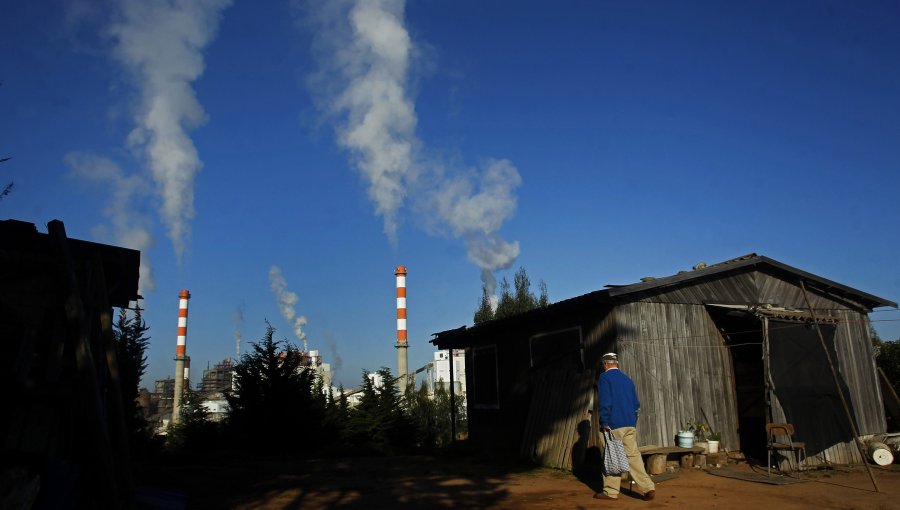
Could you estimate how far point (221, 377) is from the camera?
2403 inches

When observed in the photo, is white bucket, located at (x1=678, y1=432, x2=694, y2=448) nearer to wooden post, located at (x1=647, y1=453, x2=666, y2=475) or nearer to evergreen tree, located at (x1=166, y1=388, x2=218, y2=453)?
wooden post, located at (x1=647, y1=453, x2=666, y2=475)

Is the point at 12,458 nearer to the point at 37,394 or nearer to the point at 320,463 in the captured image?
the point at 37,394

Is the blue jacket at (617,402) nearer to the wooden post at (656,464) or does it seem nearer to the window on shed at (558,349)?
the wooden post at (656,464)

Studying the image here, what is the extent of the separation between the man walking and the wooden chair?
326 cm

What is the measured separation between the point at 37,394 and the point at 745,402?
40.2 ft

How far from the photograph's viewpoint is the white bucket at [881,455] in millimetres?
11555

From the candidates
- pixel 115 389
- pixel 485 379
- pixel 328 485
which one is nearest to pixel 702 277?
pixel 485 379

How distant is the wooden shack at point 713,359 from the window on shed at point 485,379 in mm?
1343

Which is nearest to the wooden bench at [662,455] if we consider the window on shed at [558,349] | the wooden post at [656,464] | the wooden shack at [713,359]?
the wooden post at [656,464]

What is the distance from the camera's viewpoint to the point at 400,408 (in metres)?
19.6

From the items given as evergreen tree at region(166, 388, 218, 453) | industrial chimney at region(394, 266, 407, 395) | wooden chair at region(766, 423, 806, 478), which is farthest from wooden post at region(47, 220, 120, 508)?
industrial chimney at region(394, 266, 407, 395)

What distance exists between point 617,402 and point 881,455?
7.09 meters

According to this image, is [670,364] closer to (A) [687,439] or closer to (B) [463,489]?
(A) [687,439]

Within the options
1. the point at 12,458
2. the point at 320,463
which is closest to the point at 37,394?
the point at 12,458
